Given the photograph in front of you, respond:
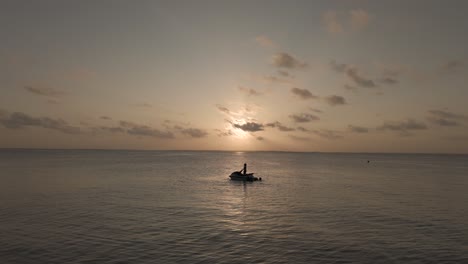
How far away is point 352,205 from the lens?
52938 mm

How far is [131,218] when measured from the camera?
41219 millimetres

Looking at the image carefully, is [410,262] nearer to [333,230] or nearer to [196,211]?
[333,230]

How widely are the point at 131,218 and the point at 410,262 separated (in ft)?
100

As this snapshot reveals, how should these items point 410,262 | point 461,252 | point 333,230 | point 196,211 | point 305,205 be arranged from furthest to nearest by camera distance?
1. point 305,205
2. point 196,211
3. point 333,230
4. point 461,252
5. point 410,262

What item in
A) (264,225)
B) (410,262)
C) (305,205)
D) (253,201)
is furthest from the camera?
(253,201)

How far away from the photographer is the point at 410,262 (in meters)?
26.4

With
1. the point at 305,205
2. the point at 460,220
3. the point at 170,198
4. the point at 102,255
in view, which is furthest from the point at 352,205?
the point at 102,255

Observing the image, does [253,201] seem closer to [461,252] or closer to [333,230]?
[333,230]

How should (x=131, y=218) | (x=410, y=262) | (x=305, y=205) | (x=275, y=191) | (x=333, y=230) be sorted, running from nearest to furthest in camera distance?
(x=410, y=262) < (x=333, y=230) < (x=131, y=218) < (x=305, y=205) < (x=275, y=191)

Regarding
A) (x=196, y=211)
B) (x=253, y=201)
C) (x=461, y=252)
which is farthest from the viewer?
(x=253, y=201)

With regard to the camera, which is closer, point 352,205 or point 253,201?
point 352,205

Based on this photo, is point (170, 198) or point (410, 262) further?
point (170, 198)

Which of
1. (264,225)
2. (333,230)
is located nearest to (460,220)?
(333,230)

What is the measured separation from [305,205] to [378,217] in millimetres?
11909
